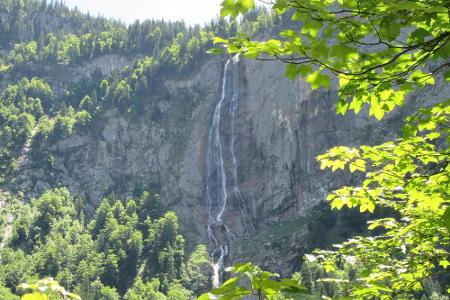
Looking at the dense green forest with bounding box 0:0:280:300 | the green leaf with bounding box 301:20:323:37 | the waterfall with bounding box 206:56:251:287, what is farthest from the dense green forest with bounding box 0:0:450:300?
the waterfall with bounding box 206:56:251:287

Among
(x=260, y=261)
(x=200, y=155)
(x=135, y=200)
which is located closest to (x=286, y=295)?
(x=260, y=261)

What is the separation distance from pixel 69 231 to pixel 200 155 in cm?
3063

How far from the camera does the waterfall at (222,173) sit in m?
A: 86.4

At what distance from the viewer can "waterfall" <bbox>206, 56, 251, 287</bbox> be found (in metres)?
86.4

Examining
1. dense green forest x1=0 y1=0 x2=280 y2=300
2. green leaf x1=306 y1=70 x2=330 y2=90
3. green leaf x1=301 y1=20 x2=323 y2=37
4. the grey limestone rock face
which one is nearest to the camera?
green leaf x1=301 y1=20 x2=323 y2=37

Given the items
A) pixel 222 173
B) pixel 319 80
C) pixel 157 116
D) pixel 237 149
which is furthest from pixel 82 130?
pixel 319 80

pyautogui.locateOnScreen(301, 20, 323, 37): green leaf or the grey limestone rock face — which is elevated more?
the grey limestone rock face

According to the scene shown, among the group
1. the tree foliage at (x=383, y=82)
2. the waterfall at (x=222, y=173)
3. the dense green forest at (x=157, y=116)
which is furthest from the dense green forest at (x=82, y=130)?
the tree foliage at (x=383, y=82)

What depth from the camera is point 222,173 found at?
3647 inches

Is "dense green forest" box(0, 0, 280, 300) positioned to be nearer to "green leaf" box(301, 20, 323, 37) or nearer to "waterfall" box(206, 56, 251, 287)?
"waterfall" box(206, 56, 251, 287)

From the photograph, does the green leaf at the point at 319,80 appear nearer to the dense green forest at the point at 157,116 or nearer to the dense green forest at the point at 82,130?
the dense green forest at the point at 157,116

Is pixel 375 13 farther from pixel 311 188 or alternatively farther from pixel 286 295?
pixel 311 188

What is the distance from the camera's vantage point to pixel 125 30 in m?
164

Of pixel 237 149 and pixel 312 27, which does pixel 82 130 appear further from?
pixel 312 27
